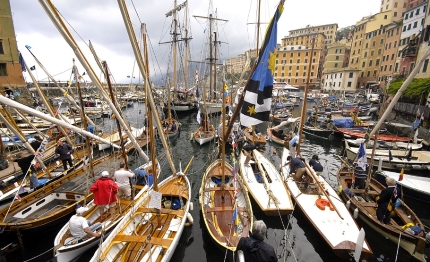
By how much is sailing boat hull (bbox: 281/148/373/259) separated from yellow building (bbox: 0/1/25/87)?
46.6 metres

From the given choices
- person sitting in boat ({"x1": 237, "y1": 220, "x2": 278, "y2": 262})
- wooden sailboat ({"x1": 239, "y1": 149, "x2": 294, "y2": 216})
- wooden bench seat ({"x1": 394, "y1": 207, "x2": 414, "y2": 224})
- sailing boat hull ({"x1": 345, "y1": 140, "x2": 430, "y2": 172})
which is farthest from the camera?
sailing boat hull ({"x1": 345, "y1": 140, "x2": 430, "y2": 172})

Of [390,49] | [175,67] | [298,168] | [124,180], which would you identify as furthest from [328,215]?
[390,49]

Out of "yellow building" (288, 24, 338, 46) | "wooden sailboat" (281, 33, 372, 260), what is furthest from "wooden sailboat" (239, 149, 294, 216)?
"yellow building" (288, 24, 338, 46)

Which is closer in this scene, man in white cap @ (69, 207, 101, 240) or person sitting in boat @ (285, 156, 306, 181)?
man in white cap @ (69, 207, 101, 240)

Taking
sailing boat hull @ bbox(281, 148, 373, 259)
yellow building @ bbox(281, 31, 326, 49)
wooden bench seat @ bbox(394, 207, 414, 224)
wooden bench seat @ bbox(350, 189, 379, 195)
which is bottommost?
sailing boat hull @ bbox(281, 148, 373, 259)

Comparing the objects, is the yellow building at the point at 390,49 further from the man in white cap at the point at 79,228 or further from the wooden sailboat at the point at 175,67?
the man in white cap at the point at 79,228

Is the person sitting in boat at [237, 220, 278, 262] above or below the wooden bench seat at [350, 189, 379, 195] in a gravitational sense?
above

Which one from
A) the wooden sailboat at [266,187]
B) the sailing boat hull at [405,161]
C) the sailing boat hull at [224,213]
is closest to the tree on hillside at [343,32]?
the sailing boat hull at [405,161]

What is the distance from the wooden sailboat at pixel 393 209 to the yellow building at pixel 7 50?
48956 millimetres

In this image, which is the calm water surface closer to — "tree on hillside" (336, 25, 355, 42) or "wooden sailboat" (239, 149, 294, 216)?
"wooden sailboat" (239, 149, 294, 216)

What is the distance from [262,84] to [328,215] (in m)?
6.90

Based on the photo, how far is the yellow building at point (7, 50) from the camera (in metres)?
34.1

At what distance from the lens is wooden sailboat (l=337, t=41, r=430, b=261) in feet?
24.9

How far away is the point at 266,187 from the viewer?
37.9 feet
